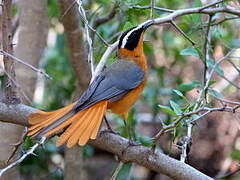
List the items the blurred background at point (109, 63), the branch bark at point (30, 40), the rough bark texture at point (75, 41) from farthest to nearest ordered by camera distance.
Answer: the branch bark at point (30, 40)
the blurred background at point (109, 63)
the rough bark texture at point (75, 41)

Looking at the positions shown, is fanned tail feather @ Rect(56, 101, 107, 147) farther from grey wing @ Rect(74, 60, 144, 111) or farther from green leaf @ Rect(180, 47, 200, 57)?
green leaf @ Rect(180, 47, 200, 57)

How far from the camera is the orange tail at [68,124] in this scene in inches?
101

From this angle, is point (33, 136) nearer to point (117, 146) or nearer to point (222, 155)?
point (117, 146)

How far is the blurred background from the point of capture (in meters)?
3.53

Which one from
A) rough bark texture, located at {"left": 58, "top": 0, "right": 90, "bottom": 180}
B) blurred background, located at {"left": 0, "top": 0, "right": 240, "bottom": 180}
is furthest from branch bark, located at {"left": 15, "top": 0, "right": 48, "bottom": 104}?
rough bark texture, located at {"left": 58, "top": 0, "right": 90, "bottom": 180}

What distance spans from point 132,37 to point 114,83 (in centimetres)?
30

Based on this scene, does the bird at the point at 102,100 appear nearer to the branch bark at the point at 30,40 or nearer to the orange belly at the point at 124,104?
the orange belly at the point at 124,104

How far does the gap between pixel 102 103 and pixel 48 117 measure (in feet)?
1.50

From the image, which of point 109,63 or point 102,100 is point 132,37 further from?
point 102,100

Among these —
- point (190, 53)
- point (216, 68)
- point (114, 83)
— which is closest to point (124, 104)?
point (114, 83)

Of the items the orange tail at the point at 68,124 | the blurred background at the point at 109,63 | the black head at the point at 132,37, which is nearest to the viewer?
the orange tail at the point at 68,124

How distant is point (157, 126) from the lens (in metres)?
5.58

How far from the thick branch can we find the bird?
0.08 m

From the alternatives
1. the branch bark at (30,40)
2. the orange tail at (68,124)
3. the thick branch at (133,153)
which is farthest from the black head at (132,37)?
the branch bark at (30,40)
